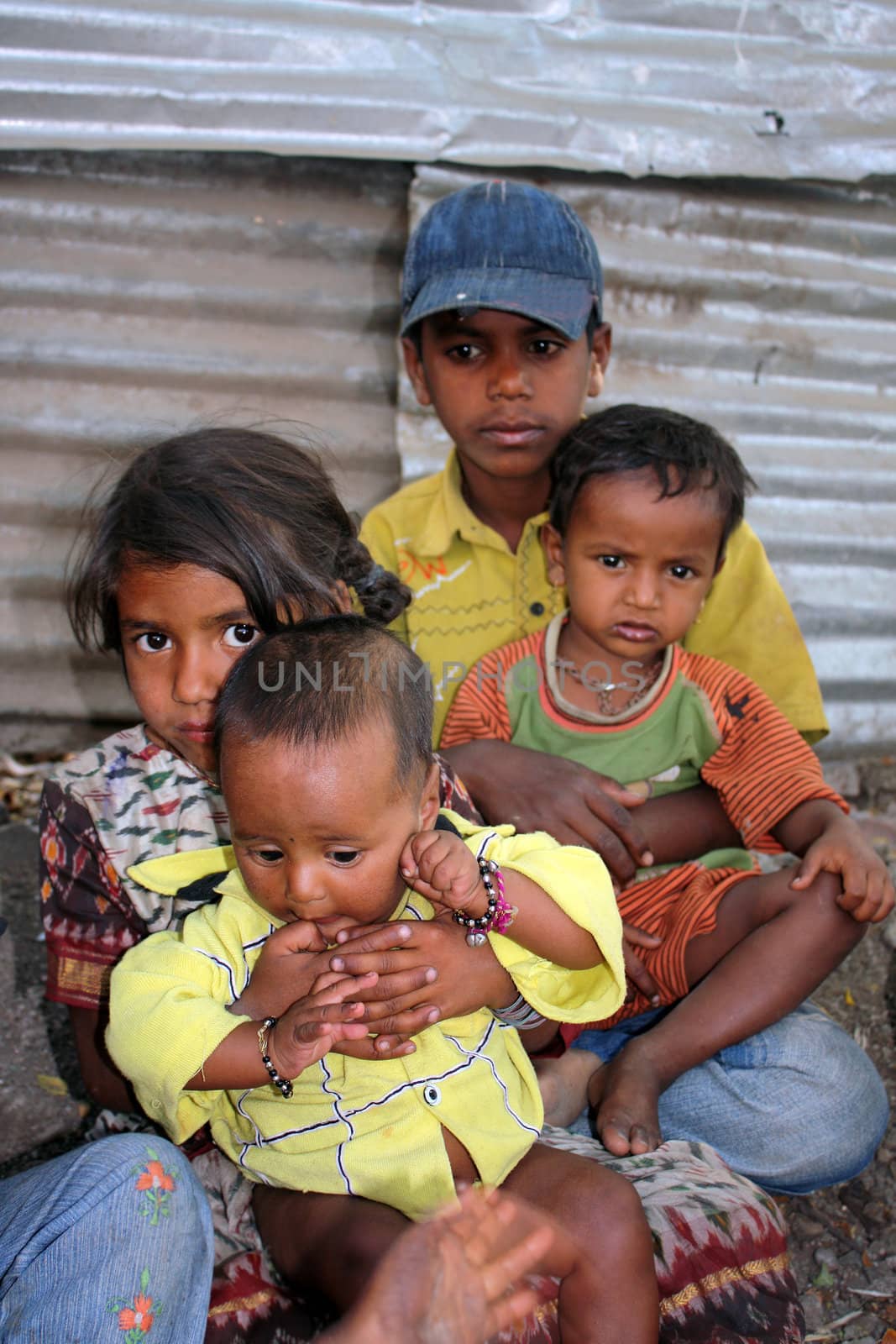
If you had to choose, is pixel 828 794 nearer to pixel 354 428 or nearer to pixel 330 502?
pixel 330 502

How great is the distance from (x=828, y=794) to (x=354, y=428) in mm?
1973

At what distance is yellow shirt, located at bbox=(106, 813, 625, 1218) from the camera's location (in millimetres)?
1481

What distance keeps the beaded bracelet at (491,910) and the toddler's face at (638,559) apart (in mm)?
838

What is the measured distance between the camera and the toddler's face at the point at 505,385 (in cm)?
238

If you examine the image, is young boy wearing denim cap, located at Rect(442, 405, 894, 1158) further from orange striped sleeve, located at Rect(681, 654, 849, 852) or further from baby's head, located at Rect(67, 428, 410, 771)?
baby's head, located at Rect(67, 428, 410, 771)

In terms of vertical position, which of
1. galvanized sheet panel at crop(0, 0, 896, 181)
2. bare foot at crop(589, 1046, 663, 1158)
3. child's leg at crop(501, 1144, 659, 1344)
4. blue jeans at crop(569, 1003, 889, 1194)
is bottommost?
blue jeans at crop(569, 1003, 889, 1194)

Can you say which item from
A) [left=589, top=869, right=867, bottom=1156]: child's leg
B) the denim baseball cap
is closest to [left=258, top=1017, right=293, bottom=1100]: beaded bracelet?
[left=589, top=869, right=867, bottom=1156]: child's leg

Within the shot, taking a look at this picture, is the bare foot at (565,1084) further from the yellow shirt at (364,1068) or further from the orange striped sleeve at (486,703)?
the orange striped sleeve at (486,703)

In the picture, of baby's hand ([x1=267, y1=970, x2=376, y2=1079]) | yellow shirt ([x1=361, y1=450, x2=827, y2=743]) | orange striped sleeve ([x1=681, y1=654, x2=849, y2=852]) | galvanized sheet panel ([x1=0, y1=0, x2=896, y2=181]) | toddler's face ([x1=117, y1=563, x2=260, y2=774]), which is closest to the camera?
baby's hand ([x1=267, y1=970, x2=376, y2=1079])

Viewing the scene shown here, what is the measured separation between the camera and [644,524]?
7.22 ft

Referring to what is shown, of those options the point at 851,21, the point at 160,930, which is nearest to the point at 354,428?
the point at 851,21

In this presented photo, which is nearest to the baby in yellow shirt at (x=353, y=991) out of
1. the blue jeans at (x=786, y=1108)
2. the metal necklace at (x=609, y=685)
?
the blue jeans at (x=786, y=1108)

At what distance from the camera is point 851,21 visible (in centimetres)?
321

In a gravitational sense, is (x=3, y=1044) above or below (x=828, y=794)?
below
